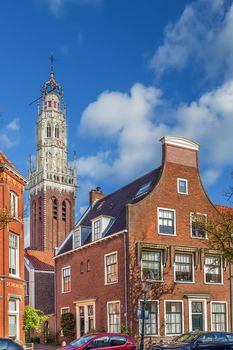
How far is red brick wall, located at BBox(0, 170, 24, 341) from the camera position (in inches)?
1174

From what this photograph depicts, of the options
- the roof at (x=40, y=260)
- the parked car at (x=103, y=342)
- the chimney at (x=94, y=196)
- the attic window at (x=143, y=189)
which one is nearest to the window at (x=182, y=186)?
the attic window at (x=143, y=189)

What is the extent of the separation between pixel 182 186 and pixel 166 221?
319 centimetres

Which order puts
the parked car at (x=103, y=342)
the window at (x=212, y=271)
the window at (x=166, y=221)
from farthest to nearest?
the window at (x=212, y=271), the window at (x=166, y=221), the parked car at (x=103, y=342)

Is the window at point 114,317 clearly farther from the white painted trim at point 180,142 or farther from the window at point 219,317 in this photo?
the white painted trim at point 180,142

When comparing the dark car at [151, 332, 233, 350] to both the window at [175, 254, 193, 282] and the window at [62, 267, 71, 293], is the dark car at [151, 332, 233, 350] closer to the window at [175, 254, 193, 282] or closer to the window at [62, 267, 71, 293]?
the window at [175, 254, 193, 282]

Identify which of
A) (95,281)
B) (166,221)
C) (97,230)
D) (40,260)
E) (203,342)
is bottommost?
(203,342)

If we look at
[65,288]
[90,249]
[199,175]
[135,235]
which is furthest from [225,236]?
[65,288]

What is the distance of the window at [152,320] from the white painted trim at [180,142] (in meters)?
11.5

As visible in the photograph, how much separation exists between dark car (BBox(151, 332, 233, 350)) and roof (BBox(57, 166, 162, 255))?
13.0 metres

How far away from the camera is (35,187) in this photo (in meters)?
108

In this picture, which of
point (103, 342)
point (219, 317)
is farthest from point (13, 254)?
point (219, 317)

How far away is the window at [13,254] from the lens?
31.6m

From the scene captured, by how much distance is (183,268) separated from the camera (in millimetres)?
39969

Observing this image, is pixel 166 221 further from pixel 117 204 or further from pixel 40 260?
pixel 40 260
